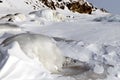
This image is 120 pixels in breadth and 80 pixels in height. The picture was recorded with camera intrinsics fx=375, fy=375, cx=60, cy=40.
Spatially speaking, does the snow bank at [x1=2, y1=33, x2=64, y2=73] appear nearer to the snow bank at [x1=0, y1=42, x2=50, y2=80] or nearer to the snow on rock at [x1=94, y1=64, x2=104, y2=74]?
the snow bank at [x1=0, y1=42, x2=50, y2=80]

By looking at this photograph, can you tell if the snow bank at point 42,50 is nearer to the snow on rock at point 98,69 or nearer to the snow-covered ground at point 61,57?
the snow-covered ground at point 61,57

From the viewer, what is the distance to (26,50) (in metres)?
4.65

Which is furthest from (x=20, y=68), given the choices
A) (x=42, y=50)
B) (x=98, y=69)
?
(x=98, y=69)

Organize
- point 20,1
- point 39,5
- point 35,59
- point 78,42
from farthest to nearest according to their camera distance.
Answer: point 39,5
point 20,1
point 78,42
point 35,59

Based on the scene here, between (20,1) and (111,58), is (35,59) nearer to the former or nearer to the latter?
(111,58)

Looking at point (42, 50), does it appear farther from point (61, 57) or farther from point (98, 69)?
point (98, 69)

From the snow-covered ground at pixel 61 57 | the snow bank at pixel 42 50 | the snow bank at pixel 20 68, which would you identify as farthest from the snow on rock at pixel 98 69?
the snow bank at pixel 20 68

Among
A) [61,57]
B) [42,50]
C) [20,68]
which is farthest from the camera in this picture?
[61,57]

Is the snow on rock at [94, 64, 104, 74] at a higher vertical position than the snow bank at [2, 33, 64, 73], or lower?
lower

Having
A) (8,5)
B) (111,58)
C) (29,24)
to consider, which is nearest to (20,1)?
(8,5)

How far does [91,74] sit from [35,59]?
70 cm

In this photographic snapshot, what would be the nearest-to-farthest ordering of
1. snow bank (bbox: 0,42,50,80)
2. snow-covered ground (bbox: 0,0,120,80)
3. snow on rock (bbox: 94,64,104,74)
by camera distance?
1. snow bank (bbox: 0,42,50,80)
2. snow-covered ground (bbox: 0,0,120,80)
3. snow on rock (bbox: 94,64,104,74)

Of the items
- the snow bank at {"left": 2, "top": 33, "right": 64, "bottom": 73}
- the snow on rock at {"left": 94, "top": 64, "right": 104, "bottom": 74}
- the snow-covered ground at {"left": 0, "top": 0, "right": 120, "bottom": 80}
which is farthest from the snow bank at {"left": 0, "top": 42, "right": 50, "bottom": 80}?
the snow on rock at {"left": 94, "top": 64, "right": 104, "bottom": 74}

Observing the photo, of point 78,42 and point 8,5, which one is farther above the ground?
point 78,42
